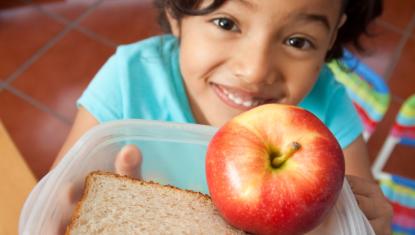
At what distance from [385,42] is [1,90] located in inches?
54.8

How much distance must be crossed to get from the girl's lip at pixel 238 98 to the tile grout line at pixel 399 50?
116cm

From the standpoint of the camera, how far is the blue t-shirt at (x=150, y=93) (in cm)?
84

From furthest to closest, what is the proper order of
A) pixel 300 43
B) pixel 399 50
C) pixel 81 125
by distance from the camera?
pixel 399 50 → pixel 81 125 → pixel 300 43

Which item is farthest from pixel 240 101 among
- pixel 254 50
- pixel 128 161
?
pixel 128 161

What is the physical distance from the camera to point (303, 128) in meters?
0.52

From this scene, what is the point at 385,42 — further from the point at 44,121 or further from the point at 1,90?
the point at 1,90

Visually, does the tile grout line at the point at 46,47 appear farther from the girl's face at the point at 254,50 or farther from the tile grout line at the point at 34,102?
the girl's face at the point at 254,50

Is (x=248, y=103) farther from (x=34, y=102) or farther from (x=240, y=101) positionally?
(x=34, y=102)

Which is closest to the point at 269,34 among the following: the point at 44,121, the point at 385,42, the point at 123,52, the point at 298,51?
the point at 298,51

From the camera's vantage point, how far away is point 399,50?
72.2 inches

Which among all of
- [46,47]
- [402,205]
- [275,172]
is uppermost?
[275,172]

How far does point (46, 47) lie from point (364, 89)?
3.48 feet

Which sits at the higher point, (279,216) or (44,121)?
(279,216)

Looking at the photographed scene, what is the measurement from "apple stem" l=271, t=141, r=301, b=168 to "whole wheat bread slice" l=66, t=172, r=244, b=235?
10 cm
